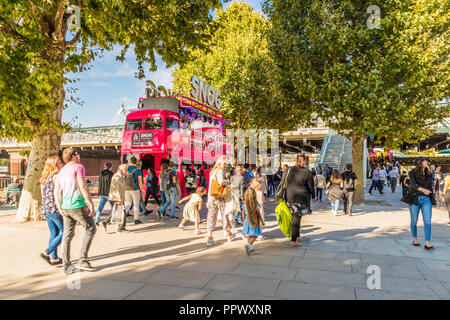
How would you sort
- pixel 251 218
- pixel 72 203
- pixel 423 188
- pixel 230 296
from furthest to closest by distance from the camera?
pixel 423 188 < pixel 251 218 < pixel 72 203 < pixel 230 296

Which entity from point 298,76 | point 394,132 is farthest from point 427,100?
point 298,76

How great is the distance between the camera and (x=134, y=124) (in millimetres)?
13711

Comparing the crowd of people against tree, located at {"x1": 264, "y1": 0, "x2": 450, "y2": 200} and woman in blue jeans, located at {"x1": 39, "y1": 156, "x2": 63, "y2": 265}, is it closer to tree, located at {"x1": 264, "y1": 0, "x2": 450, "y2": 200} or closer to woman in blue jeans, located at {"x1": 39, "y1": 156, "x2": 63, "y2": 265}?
woman in blue jeans, located at {"x1": 39, "y1": 156, "x2": 63, "y2": 265}

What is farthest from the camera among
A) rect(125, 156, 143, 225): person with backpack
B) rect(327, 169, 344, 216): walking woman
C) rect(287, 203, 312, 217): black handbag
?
rect(327, 169, 344, 216): walking woman

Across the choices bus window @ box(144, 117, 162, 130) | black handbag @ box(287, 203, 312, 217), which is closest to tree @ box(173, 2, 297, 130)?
bus window @ box(144, 117, 162, 130)

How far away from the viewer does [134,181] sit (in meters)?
8.18

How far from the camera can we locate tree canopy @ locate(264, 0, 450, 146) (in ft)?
34.3

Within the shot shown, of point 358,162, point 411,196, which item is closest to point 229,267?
point 411,196

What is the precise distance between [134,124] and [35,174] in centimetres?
564

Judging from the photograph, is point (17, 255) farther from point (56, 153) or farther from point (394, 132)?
point (394, 132)

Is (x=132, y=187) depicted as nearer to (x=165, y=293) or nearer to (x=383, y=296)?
(x=165, y=293)

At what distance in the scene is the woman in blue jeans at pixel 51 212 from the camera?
471 centimetres
